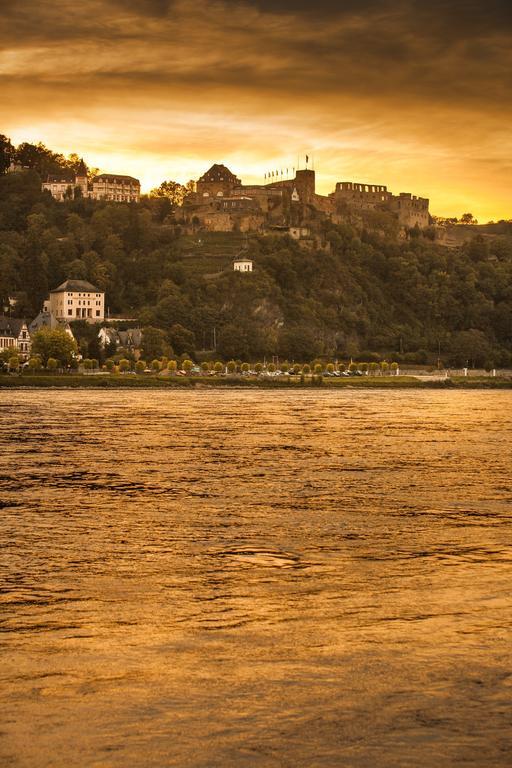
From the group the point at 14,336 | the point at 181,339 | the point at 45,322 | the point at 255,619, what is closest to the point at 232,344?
the point at 181,339

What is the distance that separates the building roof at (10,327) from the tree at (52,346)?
2426cm

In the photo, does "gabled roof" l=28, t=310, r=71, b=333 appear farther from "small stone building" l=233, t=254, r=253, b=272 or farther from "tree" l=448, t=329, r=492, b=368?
"tree" l=448, t=329, r=492, b=368

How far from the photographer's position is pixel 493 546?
59.0 feet

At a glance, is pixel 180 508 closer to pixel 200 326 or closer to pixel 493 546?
pixel 493 546

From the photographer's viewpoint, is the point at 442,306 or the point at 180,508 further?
the point at 442,306

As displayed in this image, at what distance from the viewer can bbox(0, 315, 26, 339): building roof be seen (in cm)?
14150

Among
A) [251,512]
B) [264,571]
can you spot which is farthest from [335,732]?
[251,512]

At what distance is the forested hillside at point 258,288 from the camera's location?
517 feet

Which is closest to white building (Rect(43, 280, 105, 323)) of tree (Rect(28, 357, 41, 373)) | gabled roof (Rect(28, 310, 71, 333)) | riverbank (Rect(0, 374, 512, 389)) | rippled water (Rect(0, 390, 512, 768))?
gabled roof (Rect(28, 310, 71, 333))

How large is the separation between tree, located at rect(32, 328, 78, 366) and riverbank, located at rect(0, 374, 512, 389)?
2.96m

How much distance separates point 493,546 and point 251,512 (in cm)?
593

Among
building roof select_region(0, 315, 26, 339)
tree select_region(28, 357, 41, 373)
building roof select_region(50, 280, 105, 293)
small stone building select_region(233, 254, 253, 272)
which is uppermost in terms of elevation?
small stone building select_region(233, 254, 253, 272)

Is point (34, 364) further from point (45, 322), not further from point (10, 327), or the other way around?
point (45, 322)

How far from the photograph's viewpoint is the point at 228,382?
124 metres
